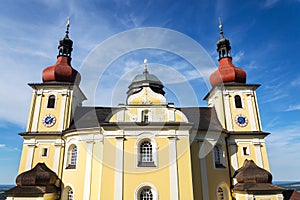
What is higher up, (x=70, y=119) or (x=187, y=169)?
(x=70, y=119)

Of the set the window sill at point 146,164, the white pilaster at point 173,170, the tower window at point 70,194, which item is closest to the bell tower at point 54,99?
the tower window at point 70,194

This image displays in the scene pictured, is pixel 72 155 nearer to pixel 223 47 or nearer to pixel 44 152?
pixel 44 152

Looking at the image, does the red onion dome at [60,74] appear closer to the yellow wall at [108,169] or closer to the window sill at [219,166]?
the yellow wall at [108,169]

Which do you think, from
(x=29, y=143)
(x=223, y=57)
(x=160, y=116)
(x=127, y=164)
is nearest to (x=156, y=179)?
(x=127, y=164)

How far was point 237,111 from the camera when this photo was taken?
22156 millimetres

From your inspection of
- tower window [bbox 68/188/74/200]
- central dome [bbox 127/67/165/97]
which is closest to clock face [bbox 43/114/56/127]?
tower window [bbox 68/188/74/200]

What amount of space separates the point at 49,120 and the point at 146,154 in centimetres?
1053

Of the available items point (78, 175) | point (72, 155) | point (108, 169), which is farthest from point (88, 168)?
point (72, 155)

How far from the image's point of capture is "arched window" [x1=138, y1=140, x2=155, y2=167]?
1598cm

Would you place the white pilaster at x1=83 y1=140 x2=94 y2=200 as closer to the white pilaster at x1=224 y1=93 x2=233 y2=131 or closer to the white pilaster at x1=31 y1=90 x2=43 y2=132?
the white pilaster at x1=31 y1=90 x2=43 y2=132

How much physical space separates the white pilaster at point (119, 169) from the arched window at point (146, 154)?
4.61 ft

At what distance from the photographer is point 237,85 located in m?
22.6

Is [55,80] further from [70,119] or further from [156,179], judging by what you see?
[156,179]

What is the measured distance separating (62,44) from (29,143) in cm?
1101
